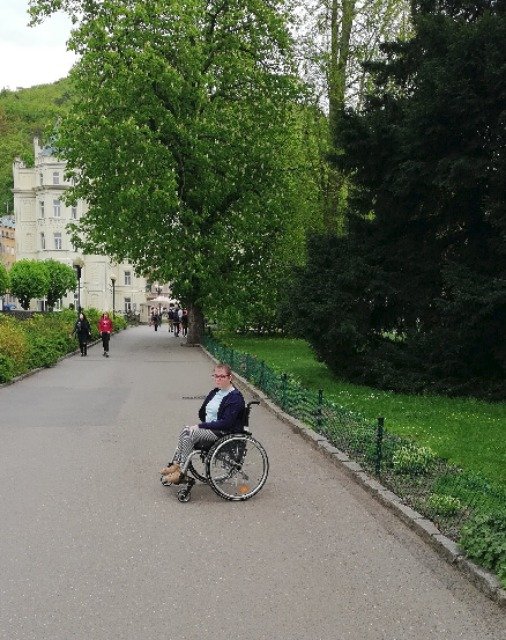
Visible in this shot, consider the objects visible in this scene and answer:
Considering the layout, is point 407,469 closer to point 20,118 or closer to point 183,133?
point 183,133

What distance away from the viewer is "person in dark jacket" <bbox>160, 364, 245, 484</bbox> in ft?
25.2

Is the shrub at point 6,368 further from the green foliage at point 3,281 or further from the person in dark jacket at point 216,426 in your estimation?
the green foliage at point 3,281

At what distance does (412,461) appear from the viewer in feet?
26.5

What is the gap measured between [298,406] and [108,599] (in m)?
8.02

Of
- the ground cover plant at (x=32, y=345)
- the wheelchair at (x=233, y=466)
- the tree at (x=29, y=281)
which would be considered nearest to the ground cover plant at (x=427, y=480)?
the wheelchair at (x=233, y=466)

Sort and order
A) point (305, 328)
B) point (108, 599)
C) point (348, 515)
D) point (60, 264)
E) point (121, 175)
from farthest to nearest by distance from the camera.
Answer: point (60, 264) → point (121, 175) → point (305, 328) → point (348, 515) → point (108, 599)

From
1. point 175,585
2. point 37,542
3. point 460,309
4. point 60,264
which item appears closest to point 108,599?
point 175,585

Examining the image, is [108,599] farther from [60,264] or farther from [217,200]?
[60,264]

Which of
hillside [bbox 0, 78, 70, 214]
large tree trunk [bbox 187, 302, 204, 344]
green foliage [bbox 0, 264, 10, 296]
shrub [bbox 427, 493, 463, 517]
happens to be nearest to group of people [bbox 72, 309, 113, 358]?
large tree trunk [bbox 187, 302, 204, 344]

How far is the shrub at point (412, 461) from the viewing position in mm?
8055

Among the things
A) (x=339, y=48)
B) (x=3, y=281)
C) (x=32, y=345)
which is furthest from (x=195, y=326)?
(x=3, y=281)

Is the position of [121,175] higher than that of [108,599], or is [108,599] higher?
[121,175]

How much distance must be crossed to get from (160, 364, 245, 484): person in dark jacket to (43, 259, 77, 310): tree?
212ft

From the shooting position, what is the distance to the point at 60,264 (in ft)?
243
